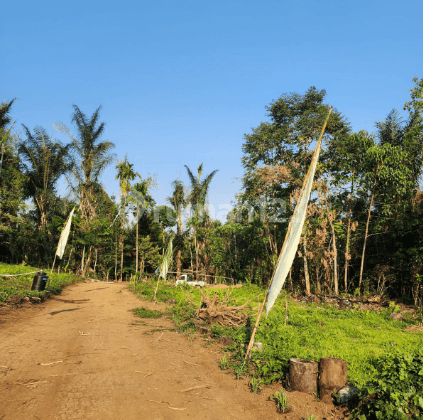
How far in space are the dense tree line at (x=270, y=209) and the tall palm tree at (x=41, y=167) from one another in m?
0.07

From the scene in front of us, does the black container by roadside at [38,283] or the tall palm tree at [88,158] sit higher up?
the tall palm tree at [88,158]

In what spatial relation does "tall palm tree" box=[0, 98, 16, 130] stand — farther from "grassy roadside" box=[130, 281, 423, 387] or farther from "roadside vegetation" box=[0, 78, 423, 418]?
"grassy roadside" box=[130, 281, 423, 387]

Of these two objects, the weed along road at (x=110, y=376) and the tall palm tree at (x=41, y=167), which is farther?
the tall palm tree at (x=41, y=167)

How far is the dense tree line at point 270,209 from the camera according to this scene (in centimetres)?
1192

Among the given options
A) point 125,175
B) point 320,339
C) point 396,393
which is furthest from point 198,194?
point 396,393

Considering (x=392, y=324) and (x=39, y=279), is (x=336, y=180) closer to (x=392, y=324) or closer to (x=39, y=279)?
(x=392, y=324)

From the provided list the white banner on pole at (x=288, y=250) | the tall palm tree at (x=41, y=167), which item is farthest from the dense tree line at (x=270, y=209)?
the white banner on pole at (x=288, y=250)

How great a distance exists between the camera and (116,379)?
3936mm

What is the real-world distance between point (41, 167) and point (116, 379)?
2064 centimetres

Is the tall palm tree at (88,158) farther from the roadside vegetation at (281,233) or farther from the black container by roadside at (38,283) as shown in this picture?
the black container by roadside at (38,283)

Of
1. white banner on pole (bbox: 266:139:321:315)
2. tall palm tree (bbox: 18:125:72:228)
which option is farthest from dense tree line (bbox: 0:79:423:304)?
white banner on pole (bbox: 266:139:321:315)

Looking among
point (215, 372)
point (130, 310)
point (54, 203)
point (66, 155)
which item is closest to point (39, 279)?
point (130, 310)

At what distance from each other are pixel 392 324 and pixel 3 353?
933 cm

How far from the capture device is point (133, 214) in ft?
81.6
